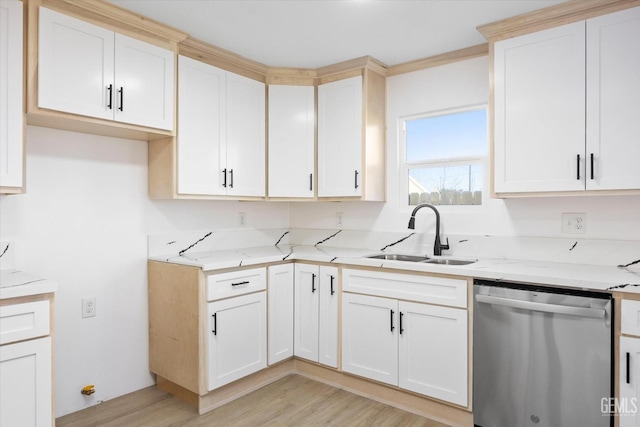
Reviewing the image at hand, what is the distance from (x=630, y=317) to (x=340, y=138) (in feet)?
6.98

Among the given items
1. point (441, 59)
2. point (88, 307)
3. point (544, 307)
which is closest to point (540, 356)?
point (544, 307)

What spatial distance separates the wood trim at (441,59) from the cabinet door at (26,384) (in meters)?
2.87

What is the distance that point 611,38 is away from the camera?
2.13m

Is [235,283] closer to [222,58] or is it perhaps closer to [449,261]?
[449,261]

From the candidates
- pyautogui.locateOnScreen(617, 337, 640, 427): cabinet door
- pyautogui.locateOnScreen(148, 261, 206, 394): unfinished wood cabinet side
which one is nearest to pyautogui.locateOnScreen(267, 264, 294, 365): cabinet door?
pyautogui.locateOnScreen(148, 261, 206, 394): unfinished wood cabinet side

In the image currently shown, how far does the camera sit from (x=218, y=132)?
2938 mm

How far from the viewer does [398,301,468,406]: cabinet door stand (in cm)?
234

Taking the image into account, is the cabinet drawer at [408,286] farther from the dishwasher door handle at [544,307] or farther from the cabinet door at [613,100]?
the cabinet door at [613,100]

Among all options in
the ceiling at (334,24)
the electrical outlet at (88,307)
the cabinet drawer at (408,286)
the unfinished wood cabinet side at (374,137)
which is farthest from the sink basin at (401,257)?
the electrical outlet at (88,307)

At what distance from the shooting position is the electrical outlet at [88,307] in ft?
8.41

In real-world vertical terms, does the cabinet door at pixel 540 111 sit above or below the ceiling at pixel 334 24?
below

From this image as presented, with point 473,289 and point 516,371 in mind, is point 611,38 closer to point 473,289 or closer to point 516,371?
point 473,289

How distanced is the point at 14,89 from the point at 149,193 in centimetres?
106

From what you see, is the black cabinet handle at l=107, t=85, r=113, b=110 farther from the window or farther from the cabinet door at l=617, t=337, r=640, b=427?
the cabinet door at l=617, t=337, r=640, b=427
